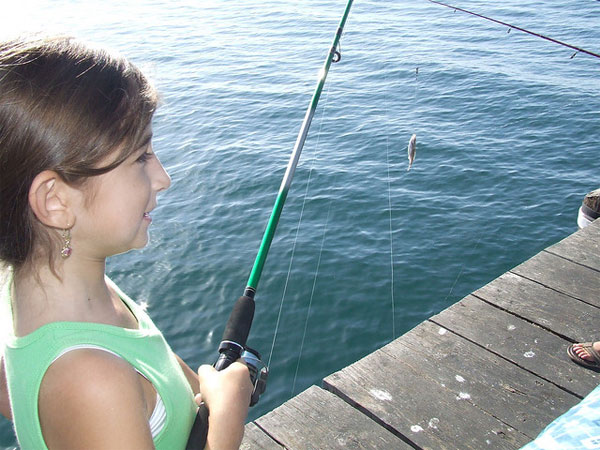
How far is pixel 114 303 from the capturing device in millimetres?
1432

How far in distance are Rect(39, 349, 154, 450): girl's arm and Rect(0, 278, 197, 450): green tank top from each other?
3 cm

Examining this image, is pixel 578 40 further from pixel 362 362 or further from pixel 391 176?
pixel 362 362

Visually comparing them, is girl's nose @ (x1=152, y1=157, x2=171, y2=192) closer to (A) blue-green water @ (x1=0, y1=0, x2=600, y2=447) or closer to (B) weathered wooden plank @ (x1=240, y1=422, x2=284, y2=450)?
(A) blue-green water @ (x1=0, y1=0, x2=600, y2=447)

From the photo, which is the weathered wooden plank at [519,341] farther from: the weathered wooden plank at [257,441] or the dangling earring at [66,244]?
the dangling earring at [66,244]

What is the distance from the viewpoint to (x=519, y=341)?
134 inches

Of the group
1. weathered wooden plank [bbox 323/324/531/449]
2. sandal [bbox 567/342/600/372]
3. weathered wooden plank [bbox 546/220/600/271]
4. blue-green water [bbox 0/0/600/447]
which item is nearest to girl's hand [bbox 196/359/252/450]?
blue-green water [bbox 0/0/600/447]

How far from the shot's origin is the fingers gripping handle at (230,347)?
4.73 ft

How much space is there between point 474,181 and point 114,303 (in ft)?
27.8

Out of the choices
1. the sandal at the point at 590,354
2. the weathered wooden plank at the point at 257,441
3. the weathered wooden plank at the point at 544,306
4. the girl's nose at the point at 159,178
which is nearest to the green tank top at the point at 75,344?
the girl's nose at the point at 159,178

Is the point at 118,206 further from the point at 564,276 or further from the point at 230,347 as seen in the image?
the point at 564,276

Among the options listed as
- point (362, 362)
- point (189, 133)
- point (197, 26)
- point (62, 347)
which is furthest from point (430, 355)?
point (197, 26)

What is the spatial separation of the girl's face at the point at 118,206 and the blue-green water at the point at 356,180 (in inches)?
15.0

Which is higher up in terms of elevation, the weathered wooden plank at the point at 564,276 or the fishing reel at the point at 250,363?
the fishing reel at the point at 250,363

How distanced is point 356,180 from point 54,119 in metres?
8.37
